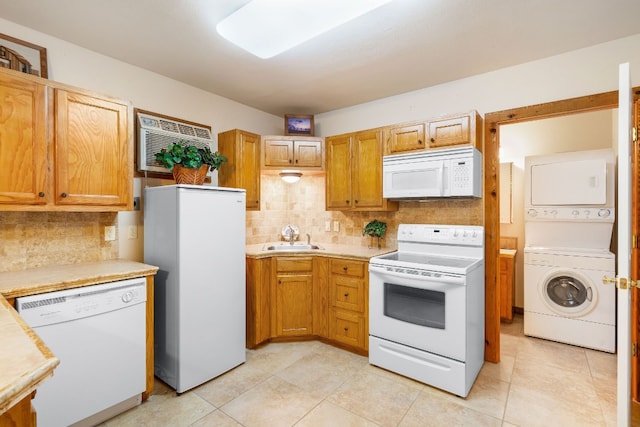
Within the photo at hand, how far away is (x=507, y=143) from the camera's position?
4035mm

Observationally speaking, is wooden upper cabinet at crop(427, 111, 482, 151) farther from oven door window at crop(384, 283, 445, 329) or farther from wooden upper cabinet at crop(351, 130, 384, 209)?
oven door window at crop(384, 283, 445, 329)

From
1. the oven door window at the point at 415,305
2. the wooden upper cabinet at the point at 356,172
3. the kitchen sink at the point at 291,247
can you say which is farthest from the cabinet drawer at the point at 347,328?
the wooden upper cabinet at the point at 356,172

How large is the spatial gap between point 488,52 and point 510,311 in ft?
9.42

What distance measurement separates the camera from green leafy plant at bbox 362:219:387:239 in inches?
125

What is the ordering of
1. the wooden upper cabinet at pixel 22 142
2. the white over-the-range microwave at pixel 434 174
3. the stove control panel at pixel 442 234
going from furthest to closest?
the stove control panel at pixel 442 234 < the white over-the-range microwave at pixel 434 174 < the wooden upper cabinet at pixel 22 142

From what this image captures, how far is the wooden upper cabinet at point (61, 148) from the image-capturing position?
1.77 meters

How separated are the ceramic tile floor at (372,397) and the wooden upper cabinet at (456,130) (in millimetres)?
1891

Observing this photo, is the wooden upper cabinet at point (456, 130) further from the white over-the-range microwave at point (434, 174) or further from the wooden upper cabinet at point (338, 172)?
the wooden upper cabinet at point (338, 172)

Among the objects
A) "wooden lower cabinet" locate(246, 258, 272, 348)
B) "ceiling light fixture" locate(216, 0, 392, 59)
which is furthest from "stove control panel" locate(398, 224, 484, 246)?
"ceiling light fixture" locate(216, 0, 392, 59)

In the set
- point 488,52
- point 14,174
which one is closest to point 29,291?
point 14,174

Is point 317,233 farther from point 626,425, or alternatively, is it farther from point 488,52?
point 626,425

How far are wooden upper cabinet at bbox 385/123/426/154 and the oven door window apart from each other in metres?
1.24

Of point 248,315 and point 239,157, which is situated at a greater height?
point 239,157

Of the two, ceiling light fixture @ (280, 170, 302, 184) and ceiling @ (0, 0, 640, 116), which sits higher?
ceiling @ (0, 0, 640, 116)
